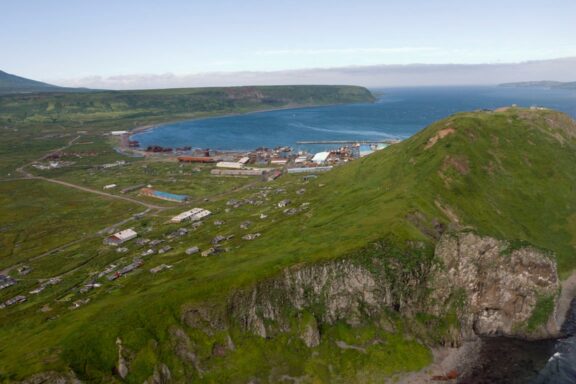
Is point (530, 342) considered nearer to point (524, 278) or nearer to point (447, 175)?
point (524, 278)

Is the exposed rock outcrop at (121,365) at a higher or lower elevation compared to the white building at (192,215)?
lower

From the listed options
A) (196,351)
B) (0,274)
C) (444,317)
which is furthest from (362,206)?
(0,274)

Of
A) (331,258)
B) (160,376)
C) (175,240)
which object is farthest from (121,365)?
(175,240)

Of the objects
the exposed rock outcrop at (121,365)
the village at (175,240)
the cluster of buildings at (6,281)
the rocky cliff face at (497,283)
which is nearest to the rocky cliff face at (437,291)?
the rocky cliff face at (497,283)

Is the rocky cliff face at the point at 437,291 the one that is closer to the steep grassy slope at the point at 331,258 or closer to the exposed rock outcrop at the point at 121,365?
A: the steep grassy slope at the point at 331,258

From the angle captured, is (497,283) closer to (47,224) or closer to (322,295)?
(322,295)

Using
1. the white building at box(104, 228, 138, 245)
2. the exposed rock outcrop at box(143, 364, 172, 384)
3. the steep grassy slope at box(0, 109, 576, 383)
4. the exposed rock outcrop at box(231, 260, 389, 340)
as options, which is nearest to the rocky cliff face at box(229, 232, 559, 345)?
the exposed rock outcrop at box(231, 260, 389, 340)
